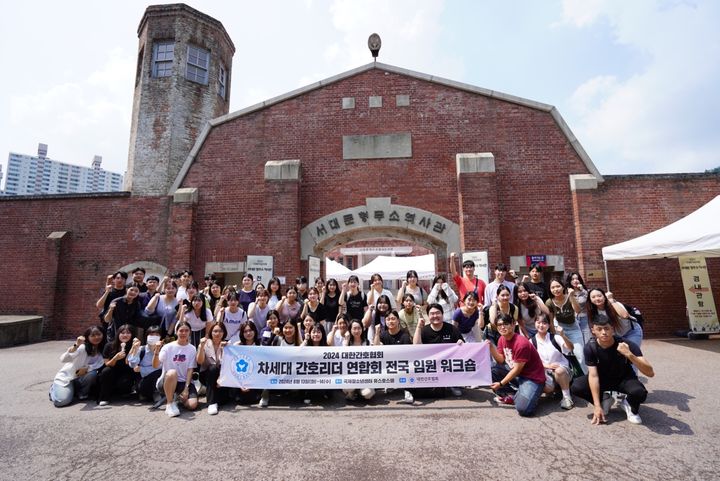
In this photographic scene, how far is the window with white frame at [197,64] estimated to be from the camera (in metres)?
15.5

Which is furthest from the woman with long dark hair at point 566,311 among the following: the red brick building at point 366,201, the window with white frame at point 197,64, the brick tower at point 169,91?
the window with white frame at point 197,64

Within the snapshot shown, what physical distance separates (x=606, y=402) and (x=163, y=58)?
18.2 metres

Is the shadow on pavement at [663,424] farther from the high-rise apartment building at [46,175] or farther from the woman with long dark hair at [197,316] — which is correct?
the high-rise apartment building at [46,175]

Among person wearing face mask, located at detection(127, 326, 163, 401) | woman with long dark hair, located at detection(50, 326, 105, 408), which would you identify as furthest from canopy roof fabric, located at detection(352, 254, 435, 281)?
woman with long dark hair, located at detection(50, 326, 105, 408)

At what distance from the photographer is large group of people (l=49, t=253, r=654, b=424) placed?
4.60 m

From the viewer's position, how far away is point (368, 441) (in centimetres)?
395

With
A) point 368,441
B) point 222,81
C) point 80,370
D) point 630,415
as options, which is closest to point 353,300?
point 368,441

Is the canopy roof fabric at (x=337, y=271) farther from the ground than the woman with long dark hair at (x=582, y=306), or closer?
farther from the ground

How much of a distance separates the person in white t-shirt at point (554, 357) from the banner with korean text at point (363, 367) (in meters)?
0.75

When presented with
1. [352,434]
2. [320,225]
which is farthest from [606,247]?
[352,434]

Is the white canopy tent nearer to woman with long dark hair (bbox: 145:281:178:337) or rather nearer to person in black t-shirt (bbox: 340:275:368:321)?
person in black t-shirt (bbox: 340:275:368:321)

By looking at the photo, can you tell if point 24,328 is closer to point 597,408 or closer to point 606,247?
point 597,408

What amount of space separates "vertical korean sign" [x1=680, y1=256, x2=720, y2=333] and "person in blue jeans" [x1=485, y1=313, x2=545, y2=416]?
7494 millimetres

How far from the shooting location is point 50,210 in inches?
478
